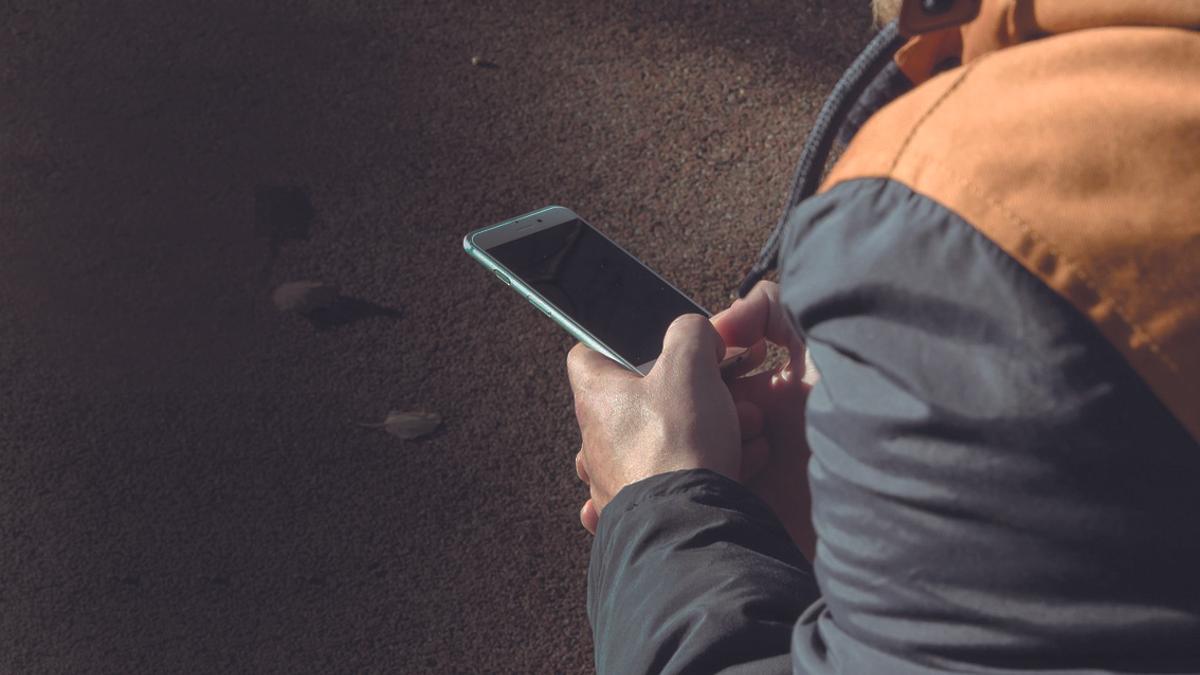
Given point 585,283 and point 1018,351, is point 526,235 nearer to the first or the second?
point 585,283

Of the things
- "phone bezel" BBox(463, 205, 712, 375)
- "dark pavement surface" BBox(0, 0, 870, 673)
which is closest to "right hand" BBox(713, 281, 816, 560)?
"phone bezel" BBox(463, 205, 712, 375)

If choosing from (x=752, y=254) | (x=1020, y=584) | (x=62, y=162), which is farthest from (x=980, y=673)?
(x=62, y=162)

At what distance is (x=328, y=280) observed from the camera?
2.31 m

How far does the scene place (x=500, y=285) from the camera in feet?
7.64

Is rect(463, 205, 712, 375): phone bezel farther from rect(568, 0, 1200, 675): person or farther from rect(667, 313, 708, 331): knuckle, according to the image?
rect(568, 0, 1200, 675): person

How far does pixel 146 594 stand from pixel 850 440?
1.79 metres

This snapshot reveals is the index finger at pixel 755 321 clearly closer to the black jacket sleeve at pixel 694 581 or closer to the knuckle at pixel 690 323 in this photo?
the knuckle at pixel 690 323

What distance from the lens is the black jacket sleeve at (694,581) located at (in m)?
1.00

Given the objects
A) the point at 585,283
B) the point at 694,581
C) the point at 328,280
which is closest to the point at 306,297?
the point at 328,280

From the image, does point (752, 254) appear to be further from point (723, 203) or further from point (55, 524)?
point (55, 524)

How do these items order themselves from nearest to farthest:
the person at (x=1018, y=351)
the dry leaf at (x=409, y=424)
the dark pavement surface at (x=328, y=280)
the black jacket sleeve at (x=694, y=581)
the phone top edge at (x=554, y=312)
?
1. the person at (x=1018, y=351)
2. the black jacket sleeve at (x=694, y=581)
3. the phone top edge at (x=554, y=312)
4. the dark pavement surface at (x=328, y=280)
5. the dry leaf at (x=409, y=424)

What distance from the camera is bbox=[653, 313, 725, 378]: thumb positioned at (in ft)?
4.38

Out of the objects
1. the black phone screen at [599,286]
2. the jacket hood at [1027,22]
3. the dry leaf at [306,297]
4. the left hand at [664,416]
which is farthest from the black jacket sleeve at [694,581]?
the dry leaf at [306,297]

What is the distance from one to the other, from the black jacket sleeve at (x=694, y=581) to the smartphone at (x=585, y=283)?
0.39m
